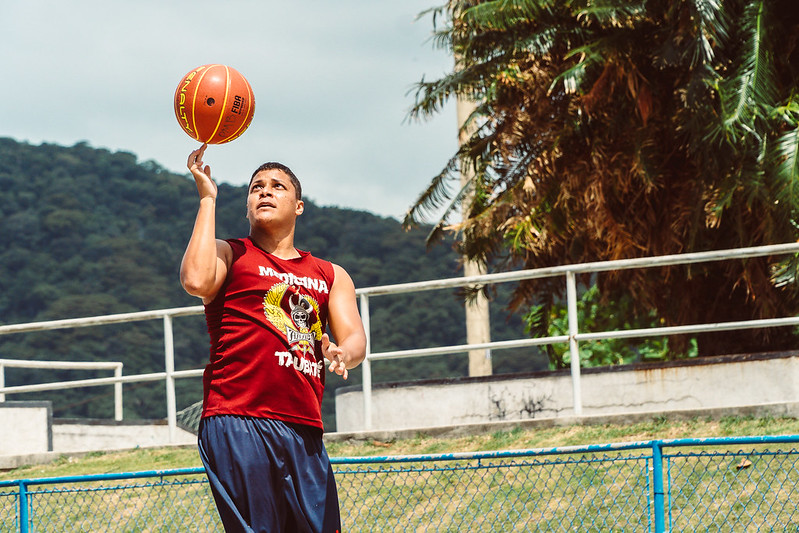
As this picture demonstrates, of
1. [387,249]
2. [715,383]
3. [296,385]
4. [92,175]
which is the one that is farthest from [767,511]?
[92,175]

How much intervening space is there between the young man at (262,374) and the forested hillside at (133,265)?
39.7 metres

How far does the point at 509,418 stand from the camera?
9.46 metres

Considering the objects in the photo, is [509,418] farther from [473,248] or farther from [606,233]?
[473,248]

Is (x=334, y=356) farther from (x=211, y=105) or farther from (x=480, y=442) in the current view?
(x=480, y=442)

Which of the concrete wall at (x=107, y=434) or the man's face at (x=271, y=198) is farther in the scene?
the concrete wall at (x=107, y=434)

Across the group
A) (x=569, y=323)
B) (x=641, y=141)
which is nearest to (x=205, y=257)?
(x=569, y=323)

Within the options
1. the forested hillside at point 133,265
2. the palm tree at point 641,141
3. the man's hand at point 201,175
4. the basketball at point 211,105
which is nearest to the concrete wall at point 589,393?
the palm tree at point 641,141

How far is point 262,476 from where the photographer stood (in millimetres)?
→ 3656

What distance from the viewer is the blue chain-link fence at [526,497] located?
629cm

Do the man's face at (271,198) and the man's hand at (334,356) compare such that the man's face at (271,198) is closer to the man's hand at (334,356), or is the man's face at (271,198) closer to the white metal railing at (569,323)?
the man's hand at (334,356)

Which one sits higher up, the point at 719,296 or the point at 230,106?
the point at 230,106

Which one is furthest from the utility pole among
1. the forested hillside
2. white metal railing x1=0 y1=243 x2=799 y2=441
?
the forested hillside

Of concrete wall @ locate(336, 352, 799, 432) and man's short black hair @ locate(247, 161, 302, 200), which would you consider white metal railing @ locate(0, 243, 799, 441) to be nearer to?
concrete wall @ locate(336, 352, 799, 432)

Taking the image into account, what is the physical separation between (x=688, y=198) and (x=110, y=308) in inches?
1768
